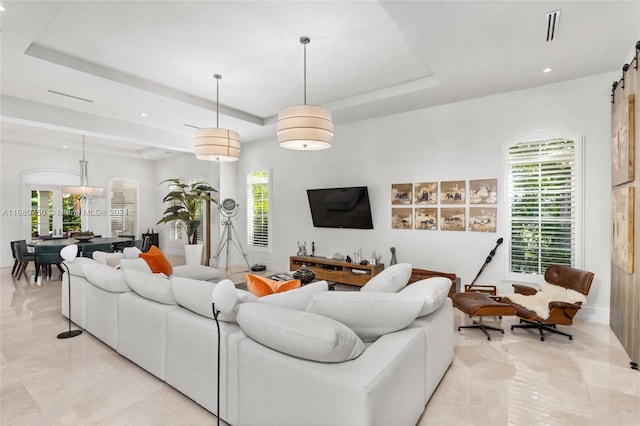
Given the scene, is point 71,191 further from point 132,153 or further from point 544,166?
point 544,166

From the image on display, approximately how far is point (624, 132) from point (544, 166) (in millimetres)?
1141

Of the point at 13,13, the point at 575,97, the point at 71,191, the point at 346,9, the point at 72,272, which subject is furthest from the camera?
the point at 71,191

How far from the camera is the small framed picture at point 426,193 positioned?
17.0 ft

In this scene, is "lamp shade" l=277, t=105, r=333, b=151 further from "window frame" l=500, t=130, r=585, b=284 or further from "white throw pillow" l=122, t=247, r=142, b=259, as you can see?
"white throw pillow" l=122, t=247, r=142, b=259

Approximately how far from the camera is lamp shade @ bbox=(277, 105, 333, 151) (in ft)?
10.6

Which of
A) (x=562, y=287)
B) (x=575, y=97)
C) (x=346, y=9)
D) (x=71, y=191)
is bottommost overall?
(x=562, y=287)

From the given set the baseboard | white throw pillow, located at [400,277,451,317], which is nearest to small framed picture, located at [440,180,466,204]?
the baseboard

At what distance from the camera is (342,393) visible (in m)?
1.47

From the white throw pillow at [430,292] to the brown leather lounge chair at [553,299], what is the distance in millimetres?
1520

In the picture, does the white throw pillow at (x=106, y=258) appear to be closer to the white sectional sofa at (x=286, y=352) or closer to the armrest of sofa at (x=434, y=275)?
the white sectional sofa at (x=286, y=352)

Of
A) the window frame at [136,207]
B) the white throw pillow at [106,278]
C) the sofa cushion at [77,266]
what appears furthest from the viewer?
the window frame at [136,207]

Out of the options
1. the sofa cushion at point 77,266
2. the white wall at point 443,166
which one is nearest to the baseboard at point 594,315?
the white wall at point 443,166

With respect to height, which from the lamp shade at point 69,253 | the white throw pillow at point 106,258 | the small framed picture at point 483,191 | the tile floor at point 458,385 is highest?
the small framed picture at point 483,191

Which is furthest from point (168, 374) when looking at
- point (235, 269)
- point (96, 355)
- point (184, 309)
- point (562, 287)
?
point (235, 269)
